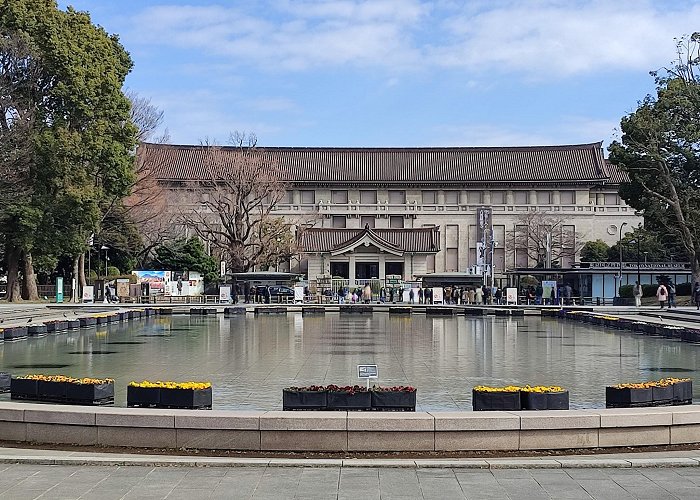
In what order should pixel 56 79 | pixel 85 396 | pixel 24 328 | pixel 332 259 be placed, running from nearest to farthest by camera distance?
pixel 85 396 < pixel 24 328 < pixel 56 79 < pixel 332 259

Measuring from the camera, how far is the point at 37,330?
27.9m

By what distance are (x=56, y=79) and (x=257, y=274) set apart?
18.7m

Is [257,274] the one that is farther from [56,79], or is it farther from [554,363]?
[554,363]

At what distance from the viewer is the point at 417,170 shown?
3312 inches

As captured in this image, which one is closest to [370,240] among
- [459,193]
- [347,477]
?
[459,193]

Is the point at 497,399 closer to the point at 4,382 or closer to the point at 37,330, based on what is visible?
the point at 4,382

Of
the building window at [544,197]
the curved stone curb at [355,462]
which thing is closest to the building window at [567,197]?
the building window at [544,197]

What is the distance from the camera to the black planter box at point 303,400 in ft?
36.8

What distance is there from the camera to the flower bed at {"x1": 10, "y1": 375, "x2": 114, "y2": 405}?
11930 millimetres

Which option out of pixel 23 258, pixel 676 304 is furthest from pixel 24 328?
pixel 676 304

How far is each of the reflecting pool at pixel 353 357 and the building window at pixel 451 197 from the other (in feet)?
162

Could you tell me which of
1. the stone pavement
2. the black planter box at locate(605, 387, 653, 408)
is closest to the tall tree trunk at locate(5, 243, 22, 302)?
the stone pavement

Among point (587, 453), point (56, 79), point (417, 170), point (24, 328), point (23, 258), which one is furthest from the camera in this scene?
point (417, 170)

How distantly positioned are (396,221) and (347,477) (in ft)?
245
